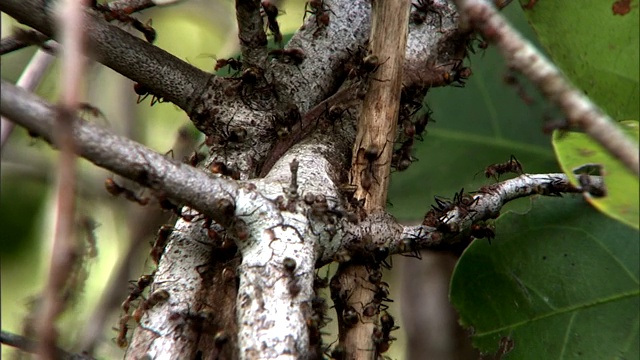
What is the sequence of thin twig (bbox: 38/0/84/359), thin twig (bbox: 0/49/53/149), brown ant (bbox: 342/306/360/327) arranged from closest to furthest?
1. thin twig (bbox: 38/0/84/359)
2. brown ant (bbox: 342/306/360/327)
3. thin twig (bbox: 0/49/53/149)

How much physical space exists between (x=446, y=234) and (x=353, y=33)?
1.34 ft

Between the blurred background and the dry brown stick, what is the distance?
49cm

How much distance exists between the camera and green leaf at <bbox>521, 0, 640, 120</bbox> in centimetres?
121

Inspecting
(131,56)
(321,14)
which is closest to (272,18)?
(321,14)

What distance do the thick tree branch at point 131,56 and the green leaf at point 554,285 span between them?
2.00 feet

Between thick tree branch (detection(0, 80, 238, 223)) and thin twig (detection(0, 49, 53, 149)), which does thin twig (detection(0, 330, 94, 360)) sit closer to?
thick tree branch (detection(0, 80, 238, 223))

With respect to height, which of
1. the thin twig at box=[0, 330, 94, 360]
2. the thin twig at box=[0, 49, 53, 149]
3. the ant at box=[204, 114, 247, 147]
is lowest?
the thin twig at box=[0, 330, 94, 360]

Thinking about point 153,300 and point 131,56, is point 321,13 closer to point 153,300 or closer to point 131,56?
point 131,56

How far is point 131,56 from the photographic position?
1213 mm

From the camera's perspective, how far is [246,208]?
107 centimetres

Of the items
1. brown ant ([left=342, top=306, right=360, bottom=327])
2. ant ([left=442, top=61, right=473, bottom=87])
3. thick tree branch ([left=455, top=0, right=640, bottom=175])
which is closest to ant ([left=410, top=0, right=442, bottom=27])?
ant ([left=442, top=61, right=473, bottom=87])

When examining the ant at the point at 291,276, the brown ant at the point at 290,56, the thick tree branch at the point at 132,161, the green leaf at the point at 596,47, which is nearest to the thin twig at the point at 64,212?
the thick tree branch at the point at 132,161

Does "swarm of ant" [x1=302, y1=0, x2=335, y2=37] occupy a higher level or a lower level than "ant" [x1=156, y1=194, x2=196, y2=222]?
higher

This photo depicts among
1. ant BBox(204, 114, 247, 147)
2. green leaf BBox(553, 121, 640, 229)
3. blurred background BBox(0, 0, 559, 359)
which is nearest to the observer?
green leaf BBox(553, 121, 640, 229)
